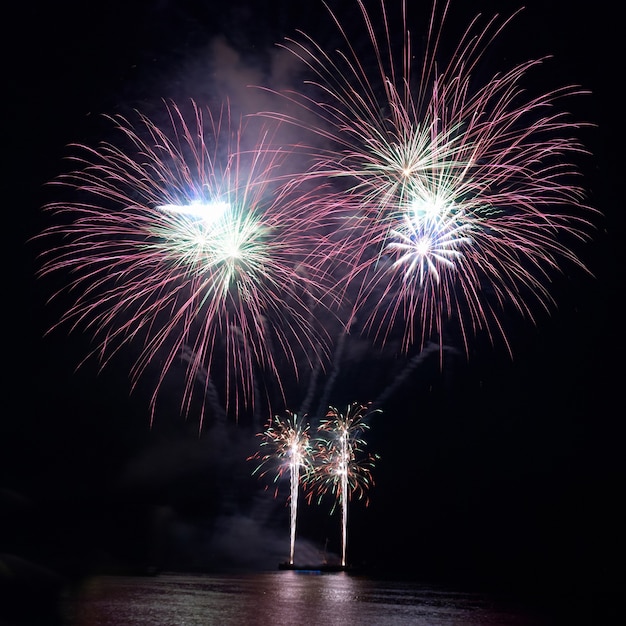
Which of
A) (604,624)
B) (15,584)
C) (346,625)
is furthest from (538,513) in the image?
(15,584)

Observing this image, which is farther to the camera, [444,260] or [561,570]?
[561,570]

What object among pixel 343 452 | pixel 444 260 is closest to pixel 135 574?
pixel 343 452

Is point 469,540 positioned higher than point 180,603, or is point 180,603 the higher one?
point 469,540

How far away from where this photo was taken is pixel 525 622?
2403cm

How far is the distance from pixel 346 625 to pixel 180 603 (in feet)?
33.1

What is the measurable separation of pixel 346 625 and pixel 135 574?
52.7 m

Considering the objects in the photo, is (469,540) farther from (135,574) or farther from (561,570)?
(135,574)

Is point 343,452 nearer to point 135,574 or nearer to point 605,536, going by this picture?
point 135,574

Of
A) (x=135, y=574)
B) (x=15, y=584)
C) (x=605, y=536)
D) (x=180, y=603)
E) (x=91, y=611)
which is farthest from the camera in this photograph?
(x=605, y=536)

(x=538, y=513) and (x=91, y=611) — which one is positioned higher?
(x=538, y=513)

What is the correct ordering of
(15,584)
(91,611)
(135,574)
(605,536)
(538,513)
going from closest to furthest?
1. (15,584)
2. (91,611)
3. (135,574)
4. (605,536)
5. (538,513)

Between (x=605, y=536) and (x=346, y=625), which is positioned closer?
(x=346, y=625)

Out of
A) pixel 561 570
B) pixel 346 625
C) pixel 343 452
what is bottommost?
pixel 346 625

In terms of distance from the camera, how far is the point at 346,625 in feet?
68.0
